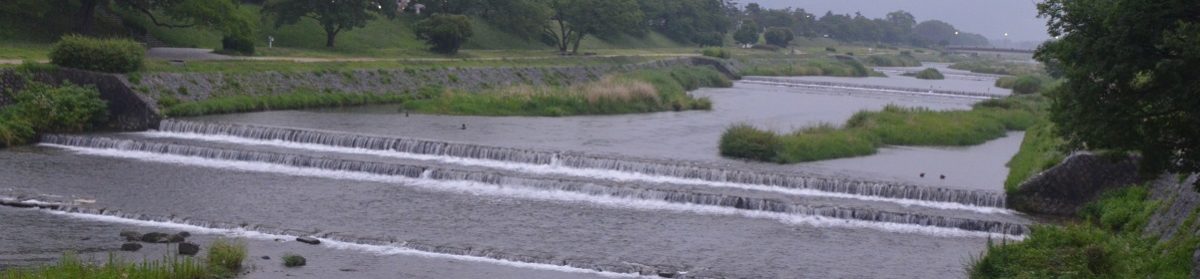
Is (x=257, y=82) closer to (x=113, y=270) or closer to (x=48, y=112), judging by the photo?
(x=48, y=112)

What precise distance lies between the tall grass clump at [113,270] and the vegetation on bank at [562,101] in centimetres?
3510

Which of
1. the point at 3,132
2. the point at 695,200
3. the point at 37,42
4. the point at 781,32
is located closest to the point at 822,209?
the point at 695,200

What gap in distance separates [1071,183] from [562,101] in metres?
30.2

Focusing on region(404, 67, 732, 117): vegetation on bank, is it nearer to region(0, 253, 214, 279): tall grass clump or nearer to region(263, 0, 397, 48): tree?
region(263, 0, 397, 48): tree

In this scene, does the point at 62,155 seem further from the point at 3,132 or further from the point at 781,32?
the point at 781,32

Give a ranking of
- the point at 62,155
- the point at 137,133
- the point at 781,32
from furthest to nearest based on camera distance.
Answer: the point at 781,32
the point at 137,133
the point at 62,155

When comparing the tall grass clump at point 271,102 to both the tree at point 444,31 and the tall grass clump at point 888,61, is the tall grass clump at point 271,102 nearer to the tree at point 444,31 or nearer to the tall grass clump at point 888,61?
the tree at point 444,31

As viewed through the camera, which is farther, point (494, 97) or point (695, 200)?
point (494, 97)

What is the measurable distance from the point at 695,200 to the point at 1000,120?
102 ft

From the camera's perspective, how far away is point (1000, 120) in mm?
59625

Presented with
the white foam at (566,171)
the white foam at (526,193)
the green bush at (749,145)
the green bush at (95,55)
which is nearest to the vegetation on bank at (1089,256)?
the white foam at (526,193)

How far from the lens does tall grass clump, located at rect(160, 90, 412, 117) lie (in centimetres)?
4909

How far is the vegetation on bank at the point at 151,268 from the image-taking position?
2009cm

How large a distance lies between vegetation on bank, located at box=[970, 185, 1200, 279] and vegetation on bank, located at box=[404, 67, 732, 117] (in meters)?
35.1
